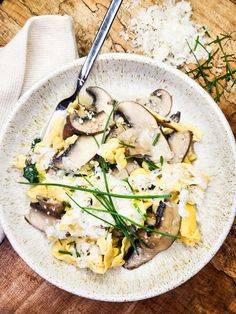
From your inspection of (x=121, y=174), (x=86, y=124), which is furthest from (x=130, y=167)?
(x=86, y=124)

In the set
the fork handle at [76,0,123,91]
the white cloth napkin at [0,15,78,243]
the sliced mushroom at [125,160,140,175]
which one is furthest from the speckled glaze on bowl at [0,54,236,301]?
the sliced mushroom at [125,160,140,175]

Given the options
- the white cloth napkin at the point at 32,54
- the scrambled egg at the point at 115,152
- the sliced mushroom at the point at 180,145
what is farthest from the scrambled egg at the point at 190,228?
the white cloth napkin at the point at 32,54

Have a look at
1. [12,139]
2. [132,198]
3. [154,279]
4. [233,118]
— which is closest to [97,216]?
[132,198]

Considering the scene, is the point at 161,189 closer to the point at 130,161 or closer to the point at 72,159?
the point at 130,161

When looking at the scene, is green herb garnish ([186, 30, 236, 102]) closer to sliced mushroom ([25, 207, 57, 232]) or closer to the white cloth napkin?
the white cloth napkin

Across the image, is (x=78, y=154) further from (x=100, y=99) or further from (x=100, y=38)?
A: (x=100, y=38)

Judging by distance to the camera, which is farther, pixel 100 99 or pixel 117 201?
pixel 100 99

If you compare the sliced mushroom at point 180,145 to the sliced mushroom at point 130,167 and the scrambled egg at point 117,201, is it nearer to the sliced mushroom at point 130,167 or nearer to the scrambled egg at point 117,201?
the scrambled egg at point 117,201
